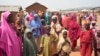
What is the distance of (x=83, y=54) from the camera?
11391mm

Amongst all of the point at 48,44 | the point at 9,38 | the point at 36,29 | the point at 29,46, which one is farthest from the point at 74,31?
the point at 9,38

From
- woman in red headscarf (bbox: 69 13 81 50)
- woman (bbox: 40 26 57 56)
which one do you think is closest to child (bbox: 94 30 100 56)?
woman (bbox: 40 26 57 56)

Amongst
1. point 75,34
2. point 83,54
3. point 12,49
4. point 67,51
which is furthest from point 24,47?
point 75,34

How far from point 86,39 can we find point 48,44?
1.64 meters

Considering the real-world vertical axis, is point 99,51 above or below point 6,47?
below

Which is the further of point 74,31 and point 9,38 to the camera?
point 74,31

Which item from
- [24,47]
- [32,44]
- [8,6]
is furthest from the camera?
[8,6]

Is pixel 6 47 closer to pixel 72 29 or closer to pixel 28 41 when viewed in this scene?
pixel 28 41

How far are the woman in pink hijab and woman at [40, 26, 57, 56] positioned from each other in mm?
2915

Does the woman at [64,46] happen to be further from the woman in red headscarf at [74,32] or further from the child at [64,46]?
the woman in red headscarf at [74,32]

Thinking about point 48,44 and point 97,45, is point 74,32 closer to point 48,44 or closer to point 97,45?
point 97,45

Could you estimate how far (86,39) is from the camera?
11.1 m

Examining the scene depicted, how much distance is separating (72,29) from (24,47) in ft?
25.2

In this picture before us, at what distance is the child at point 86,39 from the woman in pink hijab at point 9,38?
4.21 meters
